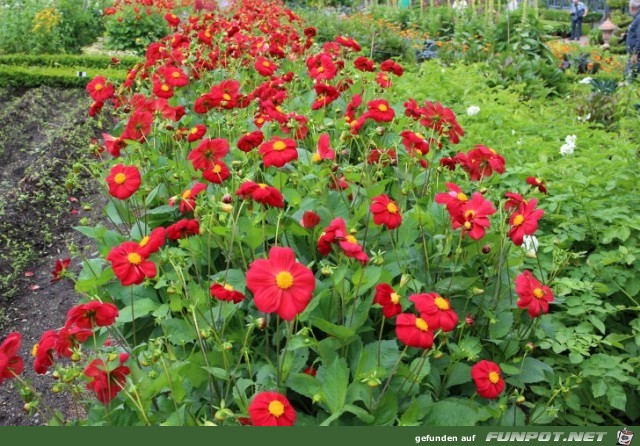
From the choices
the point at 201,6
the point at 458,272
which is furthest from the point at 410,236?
the point at 201,6

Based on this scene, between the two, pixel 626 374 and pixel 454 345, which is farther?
pixel 626 374

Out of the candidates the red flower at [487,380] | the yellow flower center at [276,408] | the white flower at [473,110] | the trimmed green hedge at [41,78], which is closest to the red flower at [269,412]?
the yellow flower center at [276,408]

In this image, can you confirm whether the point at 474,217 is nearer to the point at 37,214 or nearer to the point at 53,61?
the point at 37,214

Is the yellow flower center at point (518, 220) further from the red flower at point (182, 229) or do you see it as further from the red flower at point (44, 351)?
the red flower at point (44, 351)

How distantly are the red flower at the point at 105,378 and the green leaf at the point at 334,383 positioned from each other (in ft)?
1.42

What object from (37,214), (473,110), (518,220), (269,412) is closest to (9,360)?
(269,412)

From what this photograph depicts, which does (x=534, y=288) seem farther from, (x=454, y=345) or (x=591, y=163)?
(x=591, y=163)

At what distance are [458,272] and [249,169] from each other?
0.87 m

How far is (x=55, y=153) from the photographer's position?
559 cm

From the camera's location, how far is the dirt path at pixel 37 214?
3291mm

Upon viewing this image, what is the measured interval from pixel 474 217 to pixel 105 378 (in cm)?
98

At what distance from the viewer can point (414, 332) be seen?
1419mm

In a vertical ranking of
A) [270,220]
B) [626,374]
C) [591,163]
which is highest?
[270,220]

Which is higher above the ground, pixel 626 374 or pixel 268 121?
pixel 268 121
